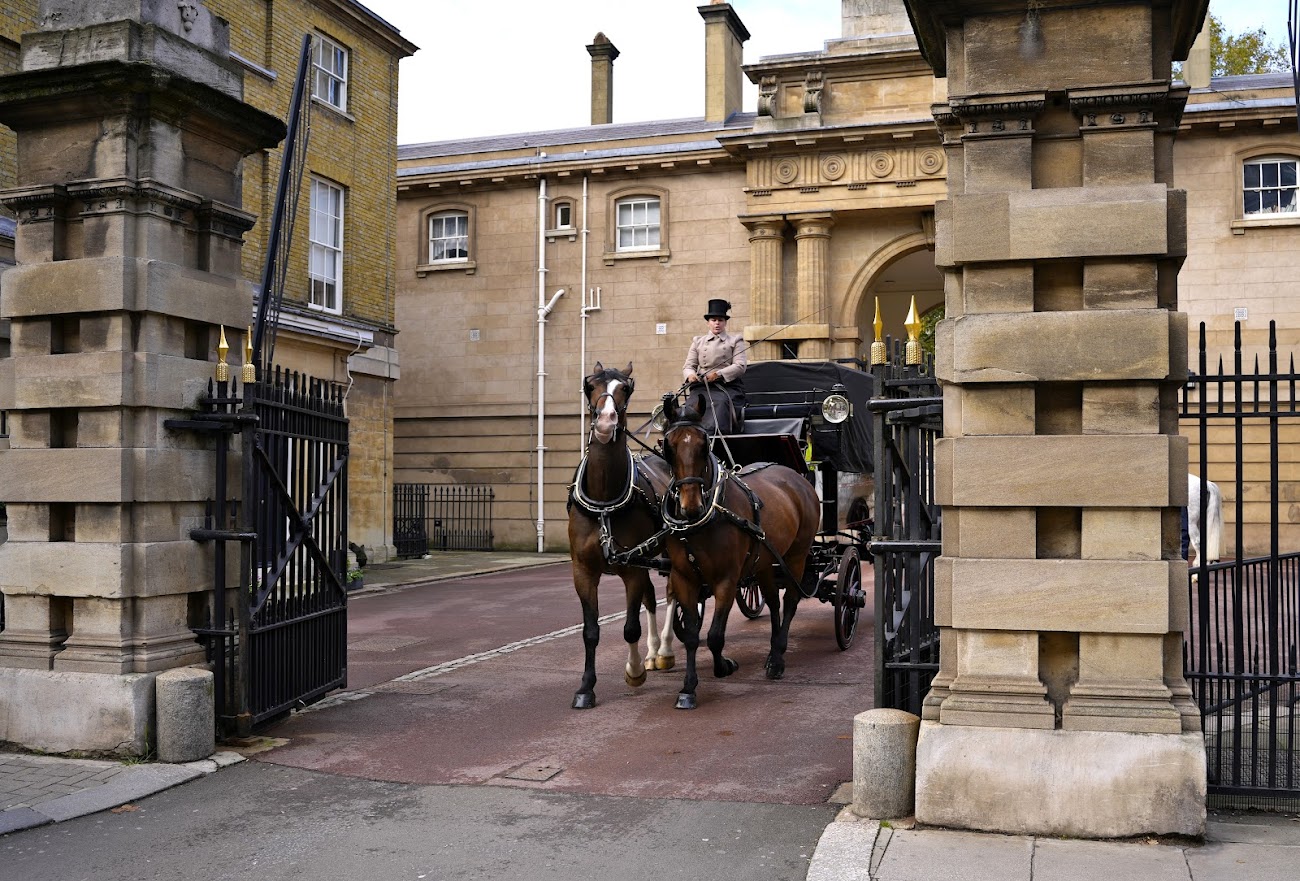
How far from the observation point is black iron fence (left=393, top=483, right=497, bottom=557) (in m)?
30.5

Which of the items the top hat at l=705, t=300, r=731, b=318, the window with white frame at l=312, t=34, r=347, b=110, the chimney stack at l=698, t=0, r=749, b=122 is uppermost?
the chimney stack at l=698, t=0, r=749, b=122

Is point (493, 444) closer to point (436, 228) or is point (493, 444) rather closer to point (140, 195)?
point (436, 228)

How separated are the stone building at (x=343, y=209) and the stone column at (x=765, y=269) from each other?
26.9ft

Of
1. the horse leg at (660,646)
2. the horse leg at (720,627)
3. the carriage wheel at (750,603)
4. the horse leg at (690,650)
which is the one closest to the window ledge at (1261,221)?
the carriage wheel at (750,603)

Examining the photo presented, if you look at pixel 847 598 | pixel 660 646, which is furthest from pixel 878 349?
pixel 847 598

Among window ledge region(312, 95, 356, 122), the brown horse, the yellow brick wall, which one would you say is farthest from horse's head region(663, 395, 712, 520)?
window ledge region(312, 95, 356, 122)

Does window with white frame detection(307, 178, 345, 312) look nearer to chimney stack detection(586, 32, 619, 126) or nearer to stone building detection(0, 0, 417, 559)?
stone building detection(0, 0, 417, 559)

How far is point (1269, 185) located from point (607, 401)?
22114mm

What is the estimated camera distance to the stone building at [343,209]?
69.4 feet

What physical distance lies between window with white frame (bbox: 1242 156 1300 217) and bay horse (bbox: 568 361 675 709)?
69.4 ft

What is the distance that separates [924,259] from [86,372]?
25119mm

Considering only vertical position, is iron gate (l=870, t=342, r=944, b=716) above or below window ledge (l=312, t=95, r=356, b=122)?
below

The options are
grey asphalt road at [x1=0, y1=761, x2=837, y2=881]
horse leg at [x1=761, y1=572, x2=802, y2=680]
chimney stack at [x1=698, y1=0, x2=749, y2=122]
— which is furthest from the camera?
chimney stack at [x1=698, y1=0, x2=749, y2=122]

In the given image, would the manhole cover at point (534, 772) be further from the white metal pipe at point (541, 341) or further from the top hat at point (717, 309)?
the white metal pipe at point (541, 341)
